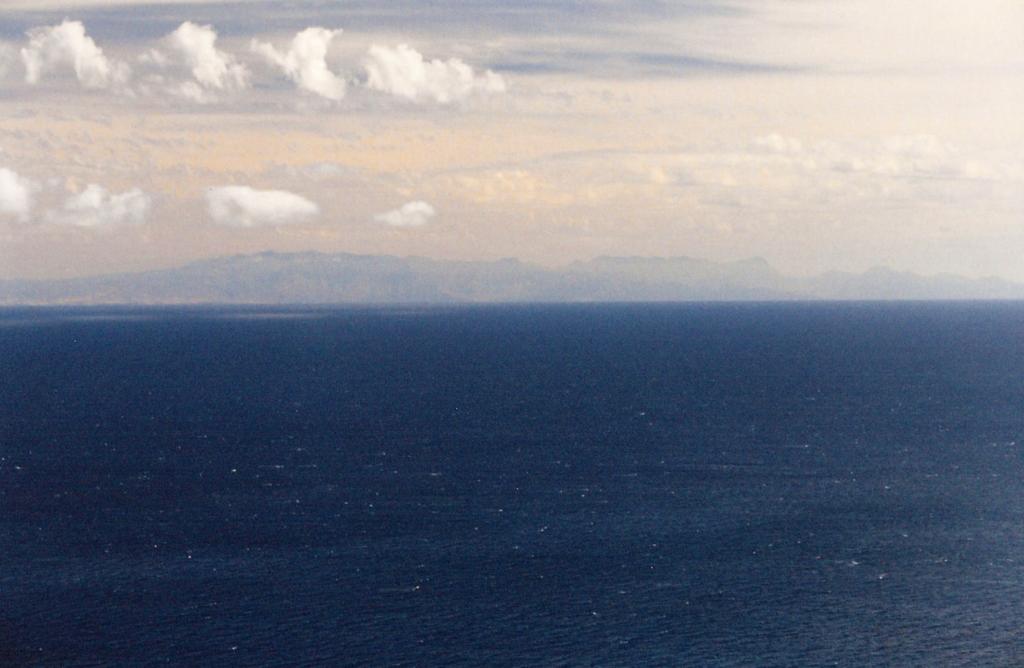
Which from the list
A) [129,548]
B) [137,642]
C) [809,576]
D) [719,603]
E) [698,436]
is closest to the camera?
[137,642]

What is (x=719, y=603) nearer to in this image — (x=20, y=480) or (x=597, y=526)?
(x=597, y=526)

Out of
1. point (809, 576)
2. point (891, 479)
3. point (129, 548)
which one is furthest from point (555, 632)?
point (891, 479)

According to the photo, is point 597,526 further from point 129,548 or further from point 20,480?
point 20,480

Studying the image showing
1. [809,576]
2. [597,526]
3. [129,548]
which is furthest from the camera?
[597,526]

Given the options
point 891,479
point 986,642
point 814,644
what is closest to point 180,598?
point 814,644

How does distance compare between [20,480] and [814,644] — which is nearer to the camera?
[814,644]

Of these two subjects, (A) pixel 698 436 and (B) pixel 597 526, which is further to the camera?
Result: (A) pixel 698 436

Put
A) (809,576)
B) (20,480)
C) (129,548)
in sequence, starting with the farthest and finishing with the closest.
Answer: (20,480), (129,548), (809,576)

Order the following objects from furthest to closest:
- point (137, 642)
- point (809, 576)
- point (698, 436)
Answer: point (698, 436) → point (809, 576) → point (137, 642)
